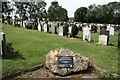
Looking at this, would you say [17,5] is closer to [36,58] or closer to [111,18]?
[111,18]

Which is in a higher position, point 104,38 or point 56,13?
point 56,13

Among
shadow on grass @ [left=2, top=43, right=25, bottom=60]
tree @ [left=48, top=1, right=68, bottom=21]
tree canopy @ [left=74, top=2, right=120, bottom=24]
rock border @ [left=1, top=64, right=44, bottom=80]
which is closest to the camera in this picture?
rock border @ [left=1, top=64, right=44, bottom=80]

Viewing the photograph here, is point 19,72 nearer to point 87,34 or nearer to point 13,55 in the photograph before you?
point 13,55

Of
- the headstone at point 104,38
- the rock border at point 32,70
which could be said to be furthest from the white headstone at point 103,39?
the rock border at point 32,70

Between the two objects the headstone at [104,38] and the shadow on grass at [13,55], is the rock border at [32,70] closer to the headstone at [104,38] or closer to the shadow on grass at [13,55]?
the shadow on grass at [13,55]

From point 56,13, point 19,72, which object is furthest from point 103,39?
point 56,13

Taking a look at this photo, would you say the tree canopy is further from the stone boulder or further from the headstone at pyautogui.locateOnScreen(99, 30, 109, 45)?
the stone boulder

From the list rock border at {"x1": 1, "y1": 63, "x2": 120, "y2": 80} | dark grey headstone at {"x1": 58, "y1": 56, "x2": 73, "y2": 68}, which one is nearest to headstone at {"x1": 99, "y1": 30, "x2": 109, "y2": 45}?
rock border at {"x1": 1, "y1": 63, "x2": 120, "y2": 80}

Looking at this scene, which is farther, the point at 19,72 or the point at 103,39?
the point at 103,39

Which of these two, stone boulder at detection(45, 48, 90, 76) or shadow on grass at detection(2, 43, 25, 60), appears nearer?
stone boulder at detection(45, 48, 90, 76)

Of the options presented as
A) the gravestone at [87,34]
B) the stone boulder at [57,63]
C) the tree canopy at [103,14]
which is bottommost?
the stone boulder at [57,63]

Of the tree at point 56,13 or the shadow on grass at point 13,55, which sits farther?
the tree at point 56,13

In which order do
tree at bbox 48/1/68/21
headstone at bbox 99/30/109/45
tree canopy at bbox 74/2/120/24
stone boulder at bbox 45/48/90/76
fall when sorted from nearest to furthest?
stone boulder at bbox 45/48/90/76 < headstone at bbox 99/30/109/45 < tree canopy at bbox 74/2/120/24 < tree at bbox 48/1/68/21

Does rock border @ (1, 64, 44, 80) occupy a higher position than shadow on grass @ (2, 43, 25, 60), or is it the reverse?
shadow on grass @ (2, 43, 25, 60)
